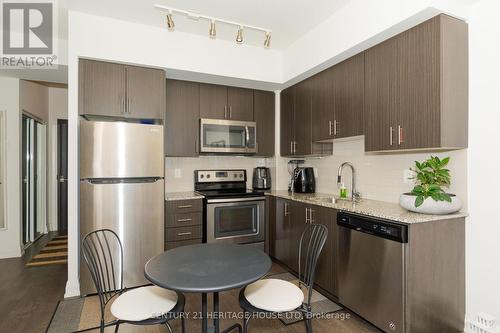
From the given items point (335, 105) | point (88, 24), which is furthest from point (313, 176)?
point (88, 24)

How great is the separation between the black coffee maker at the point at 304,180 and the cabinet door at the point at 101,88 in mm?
2168

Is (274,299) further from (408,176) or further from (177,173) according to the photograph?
(177,173)

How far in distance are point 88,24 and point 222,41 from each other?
1.36m

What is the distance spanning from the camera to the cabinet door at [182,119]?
134 inches

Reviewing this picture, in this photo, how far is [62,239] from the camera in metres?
4.64

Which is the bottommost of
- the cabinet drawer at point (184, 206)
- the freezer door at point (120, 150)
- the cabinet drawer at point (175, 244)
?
the cabinet drawer at point (175, 244)

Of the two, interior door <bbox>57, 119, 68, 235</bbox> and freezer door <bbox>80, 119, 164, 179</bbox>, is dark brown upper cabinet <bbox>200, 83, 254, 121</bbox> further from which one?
interior door <bbox>57, 119, 68, 235</bbox>

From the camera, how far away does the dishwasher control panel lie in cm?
188

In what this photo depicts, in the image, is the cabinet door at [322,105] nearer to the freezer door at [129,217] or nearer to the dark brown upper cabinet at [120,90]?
the dark brown upper cabinet at [120,90]

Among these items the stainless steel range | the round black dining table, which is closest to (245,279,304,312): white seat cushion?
the round black dining table

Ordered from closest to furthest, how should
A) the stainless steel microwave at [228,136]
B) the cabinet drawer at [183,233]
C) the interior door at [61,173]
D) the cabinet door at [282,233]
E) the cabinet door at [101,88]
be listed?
the cabinet door at [101,88]
the cabinet drawer at [183,233]
the cabinet door at [282,233]
the stainless steel microwave at [228,136]
the interior door at [61,173]

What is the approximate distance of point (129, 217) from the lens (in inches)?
109

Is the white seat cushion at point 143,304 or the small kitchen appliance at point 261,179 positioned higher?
the small kitchen appliance at point 261,179

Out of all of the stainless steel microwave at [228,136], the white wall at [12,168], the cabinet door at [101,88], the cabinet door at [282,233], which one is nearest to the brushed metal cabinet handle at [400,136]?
the cabinet door at [282,233]
